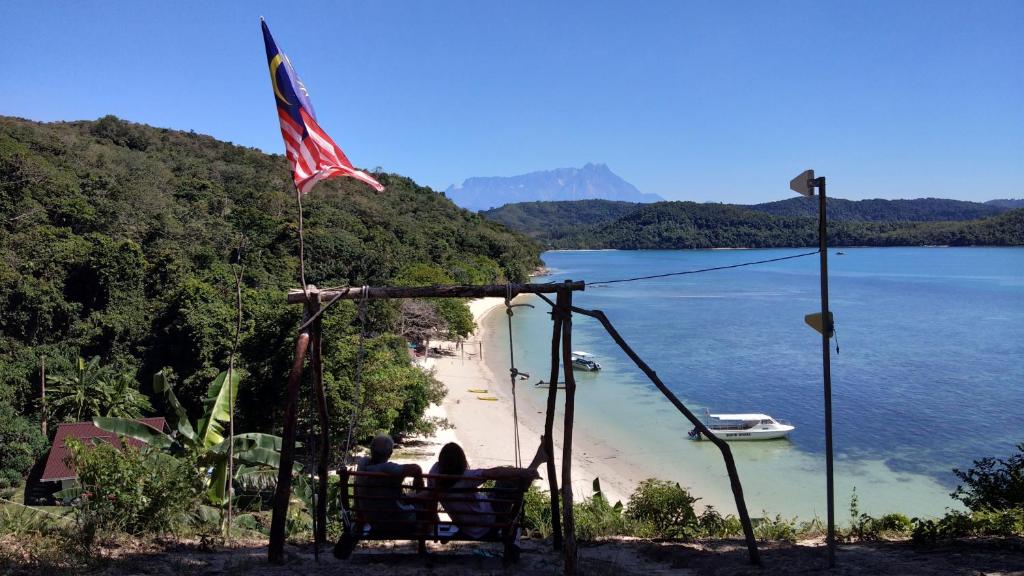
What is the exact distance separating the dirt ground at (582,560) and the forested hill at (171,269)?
33.8 feet

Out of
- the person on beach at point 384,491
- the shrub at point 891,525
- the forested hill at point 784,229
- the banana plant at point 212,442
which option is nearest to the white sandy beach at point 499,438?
the shrub at point 891,525

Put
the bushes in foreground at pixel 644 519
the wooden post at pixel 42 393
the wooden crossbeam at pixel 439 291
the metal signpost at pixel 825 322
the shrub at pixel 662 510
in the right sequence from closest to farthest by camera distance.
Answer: the metal signpost at pixel 825 322 → the wooden crossbeam at pixel 439 291 → the bushes in foreground at pixel 644 519 → the shrub at pixel 662 510 → the wooden post at pixel 42 393

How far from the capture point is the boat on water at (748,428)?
21859 mm

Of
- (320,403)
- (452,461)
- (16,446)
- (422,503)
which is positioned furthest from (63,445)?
(452,461)

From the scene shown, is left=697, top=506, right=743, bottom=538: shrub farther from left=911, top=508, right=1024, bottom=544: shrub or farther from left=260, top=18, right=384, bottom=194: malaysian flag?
left=260, top=18, right=384, bottom=194: malaysian flag

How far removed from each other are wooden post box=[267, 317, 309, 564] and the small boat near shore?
720 inches

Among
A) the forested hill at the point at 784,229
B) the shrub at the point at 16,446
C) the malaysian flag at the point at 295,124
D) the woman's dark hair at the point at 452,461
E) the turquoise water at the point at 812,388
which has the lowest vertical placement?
the turquoise water at the point at 812,388

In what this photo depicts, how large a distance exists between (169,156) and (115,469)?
61321 millimetres

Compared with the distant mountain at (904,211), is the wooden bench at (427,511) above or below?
below

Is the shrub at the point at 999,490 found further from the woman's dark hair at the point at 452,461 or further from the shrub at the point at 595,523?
the woman's dark hair at the point at 452,461

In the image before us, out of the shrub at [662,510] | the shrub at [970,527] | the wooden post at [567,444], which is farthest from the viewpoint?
the shrub at [662,510]

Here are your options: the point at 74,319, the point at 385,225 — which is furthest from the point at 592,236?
the point at 74,319

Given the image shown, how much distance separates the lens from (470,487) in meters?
4.98

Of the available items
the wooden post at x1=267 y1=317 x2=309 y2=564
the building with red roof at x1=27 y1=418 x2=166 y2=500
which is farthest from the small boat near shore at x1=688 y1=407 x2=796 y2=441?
the wooden post at x1=267 y1=317 x2=309 y2=564
